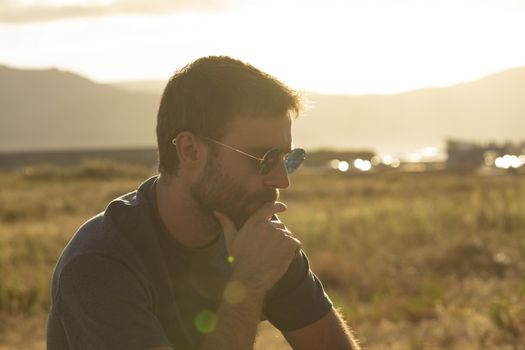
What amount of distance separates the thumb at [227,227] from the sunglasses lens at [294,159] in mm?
328

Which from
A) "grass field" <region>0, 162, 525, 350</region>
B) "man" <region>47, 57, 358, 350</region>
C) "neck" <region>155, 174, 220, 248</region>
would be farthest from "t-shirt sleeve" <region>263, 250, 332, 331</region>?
"grass field" <region>0, 162, 525, 350</region>

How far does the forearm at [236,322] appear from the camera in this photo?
117 inches

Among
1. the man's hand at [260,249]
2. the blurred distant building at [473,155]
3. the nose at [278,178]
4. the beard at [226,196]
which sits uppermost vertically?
the nose at [278,178]

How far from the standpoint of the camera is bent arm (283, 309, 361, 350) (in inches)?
137

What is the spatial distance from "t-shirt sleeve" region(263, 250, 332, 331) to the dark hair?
0.64 meters

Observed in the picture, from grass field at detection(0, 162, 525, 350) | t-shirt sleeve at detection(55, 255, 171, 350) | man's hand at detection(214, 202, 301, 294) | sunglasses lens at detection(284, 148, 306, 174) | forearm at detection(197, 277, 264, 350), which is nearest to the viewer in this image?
t-shirt sleeve at detection(55, 255, 171, 350)

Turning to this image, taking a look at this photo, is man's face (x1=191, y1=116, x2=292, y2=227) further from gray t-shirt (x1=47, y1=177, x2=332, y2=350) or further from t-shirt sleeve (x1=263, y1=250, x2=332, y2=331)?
t-shirt sleeve (x1=263, y1=250, x2=332, y2=331)

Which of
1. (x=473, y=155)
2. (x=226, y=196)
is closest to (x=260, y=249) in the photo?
(x=226, y=196)

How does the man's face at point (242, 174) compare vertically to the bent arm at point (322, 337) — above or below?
above

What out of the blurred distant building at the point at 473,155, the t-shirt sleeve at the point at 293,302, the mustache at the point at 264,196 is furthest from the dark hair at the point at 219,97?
the blurred distant building at the point at 473,155

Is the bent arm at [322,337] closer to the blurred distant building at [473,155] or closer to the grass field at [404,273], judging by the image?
the grass field at [404,273]

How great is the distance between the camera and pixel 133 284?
2.93 metres

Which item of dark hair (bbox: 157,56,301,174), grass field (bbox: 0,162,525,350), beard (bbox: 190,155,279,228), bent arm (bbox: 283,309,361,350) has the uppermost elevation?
dark hair (bbox: 157,56,301,174)

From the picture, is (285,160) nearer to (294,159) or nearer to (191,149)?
(294,159)
